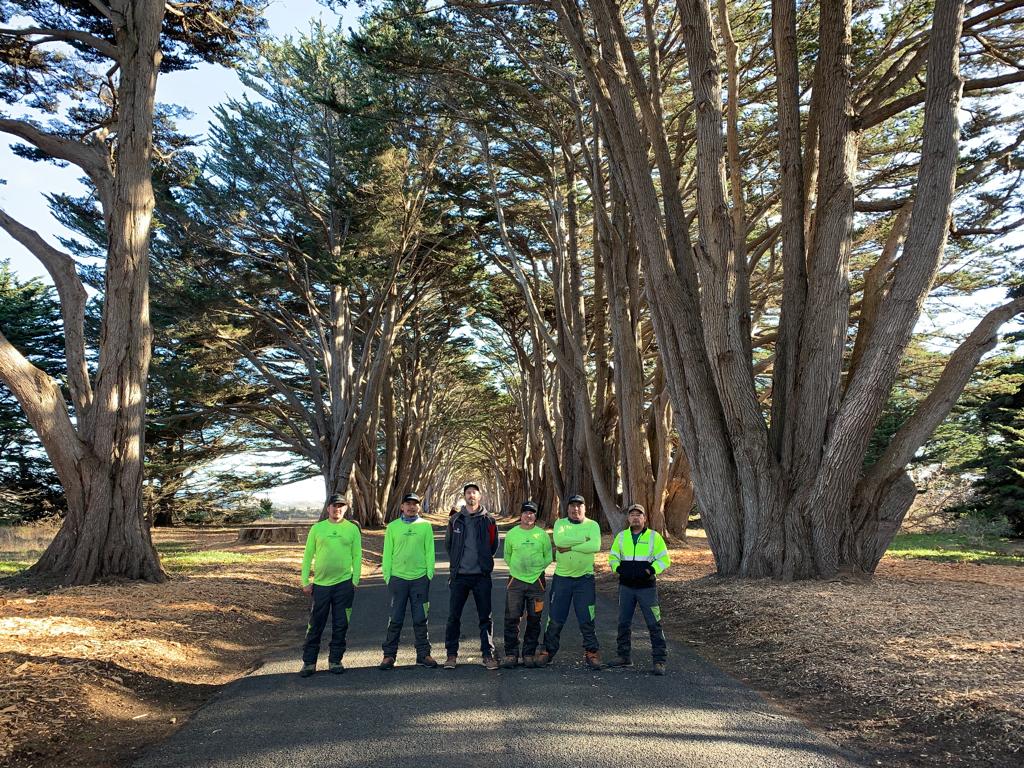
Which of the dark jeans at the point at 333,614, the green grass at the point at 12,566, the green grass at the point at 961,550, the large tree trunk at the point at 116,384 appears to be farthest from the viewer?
the green grass at the point at 961,550

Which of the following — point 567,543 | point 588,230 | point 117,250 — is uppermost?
point 588,230

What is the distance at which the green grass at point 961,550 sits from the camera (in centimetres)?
1513

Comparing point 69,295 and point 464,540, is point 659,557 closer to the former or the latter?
point 464,540

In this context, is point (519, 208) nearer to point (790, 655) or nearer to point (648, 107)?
point (648, 107)

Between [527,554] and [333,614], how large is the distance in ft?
5.45

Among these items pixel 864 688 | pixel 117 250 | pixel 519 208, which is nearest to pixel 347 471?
pixel 519 208

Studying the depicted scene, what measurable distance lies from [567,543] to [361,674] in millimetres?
1943

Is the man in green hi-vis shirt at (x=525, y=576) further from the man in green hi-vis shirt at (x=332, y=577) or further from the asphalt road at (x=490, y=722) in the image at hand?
the man in green hi-vis shirt at (x=332, y=577)

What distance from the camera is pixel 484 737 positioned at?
4.50 metres

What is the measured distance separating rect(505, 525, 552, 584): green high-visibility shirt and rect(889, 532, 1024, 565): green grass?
37.6ft

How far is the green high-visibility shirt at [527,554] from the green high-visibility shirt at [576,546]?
0.14 m

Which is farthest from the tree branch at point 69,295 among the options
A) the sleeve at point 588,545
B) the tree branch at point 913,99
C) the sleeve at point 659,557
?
the tree branch at point 913,99

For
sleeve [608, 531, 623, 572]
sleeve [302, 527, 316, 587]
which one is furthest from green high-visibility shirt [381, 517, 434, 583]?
sleeve [608, 531, 623, 572]

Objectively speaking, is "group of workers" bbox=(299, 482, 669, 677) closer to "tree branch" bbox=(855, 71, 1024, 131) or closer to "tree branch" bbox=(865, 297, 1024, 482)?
"tree branch" bbox=(865, 297, 1024, 482)
